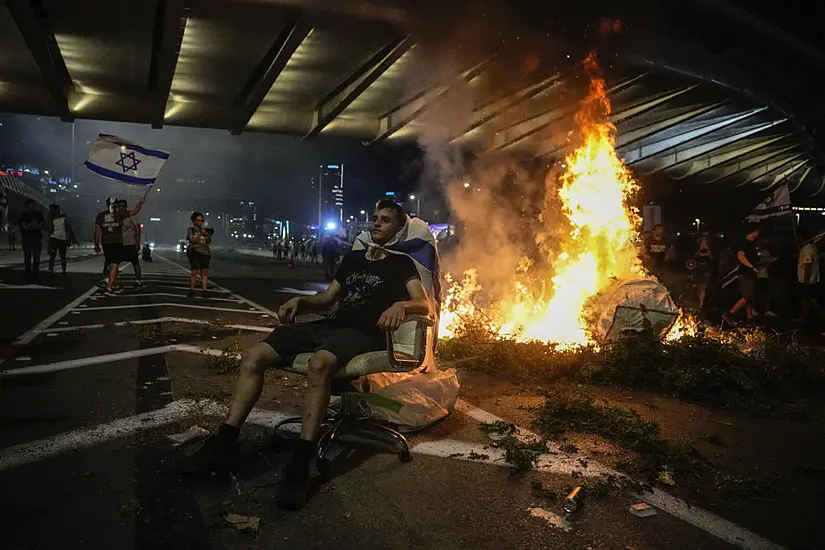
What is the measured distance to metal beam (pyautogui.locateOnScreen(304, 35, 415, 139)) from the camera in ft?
28.6

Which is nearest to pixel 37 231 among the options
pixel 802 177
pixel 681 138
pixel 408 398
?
pixel 408 398

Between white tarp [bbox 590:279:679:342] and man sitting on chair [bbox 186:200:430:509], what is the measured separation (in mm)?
3366

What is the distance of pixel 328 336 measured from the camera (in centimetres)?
337

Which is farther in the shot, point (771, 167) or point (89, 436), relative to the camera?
point (771, 167)

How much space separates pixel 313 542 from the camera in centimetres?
244

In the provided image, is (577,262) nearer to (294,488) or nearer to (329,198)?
(294,488)

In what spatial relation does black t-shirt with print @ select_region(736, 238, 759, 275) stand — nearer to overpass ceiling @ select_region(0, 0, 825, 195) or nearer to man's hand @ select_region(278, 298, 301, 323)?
overpass ceiling @ select_region(0, 0, 825, 195)

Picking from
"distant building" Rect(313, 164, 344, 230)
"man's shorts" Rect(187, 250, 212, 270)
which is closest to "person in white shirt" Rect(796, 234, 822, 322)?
"man's shorts" Rect(187, 250, 212, 270)

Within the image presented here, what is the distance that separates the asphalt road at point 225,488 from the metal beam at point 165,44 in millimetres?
4959

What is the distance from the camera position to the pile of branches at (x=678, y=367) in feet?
16.3

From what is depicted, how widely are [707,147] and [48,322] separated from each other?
51.5 feet

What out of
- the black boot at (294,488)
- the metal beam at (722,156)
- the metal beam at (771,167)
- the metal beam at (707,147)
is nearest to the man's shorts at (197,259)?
the black boot at (294,488)

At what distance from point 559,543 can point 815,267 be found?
1011cm

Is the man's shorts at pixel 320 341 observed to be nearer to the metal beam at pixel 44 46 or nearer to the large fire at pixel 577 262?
the large fire at pixel 577 262
